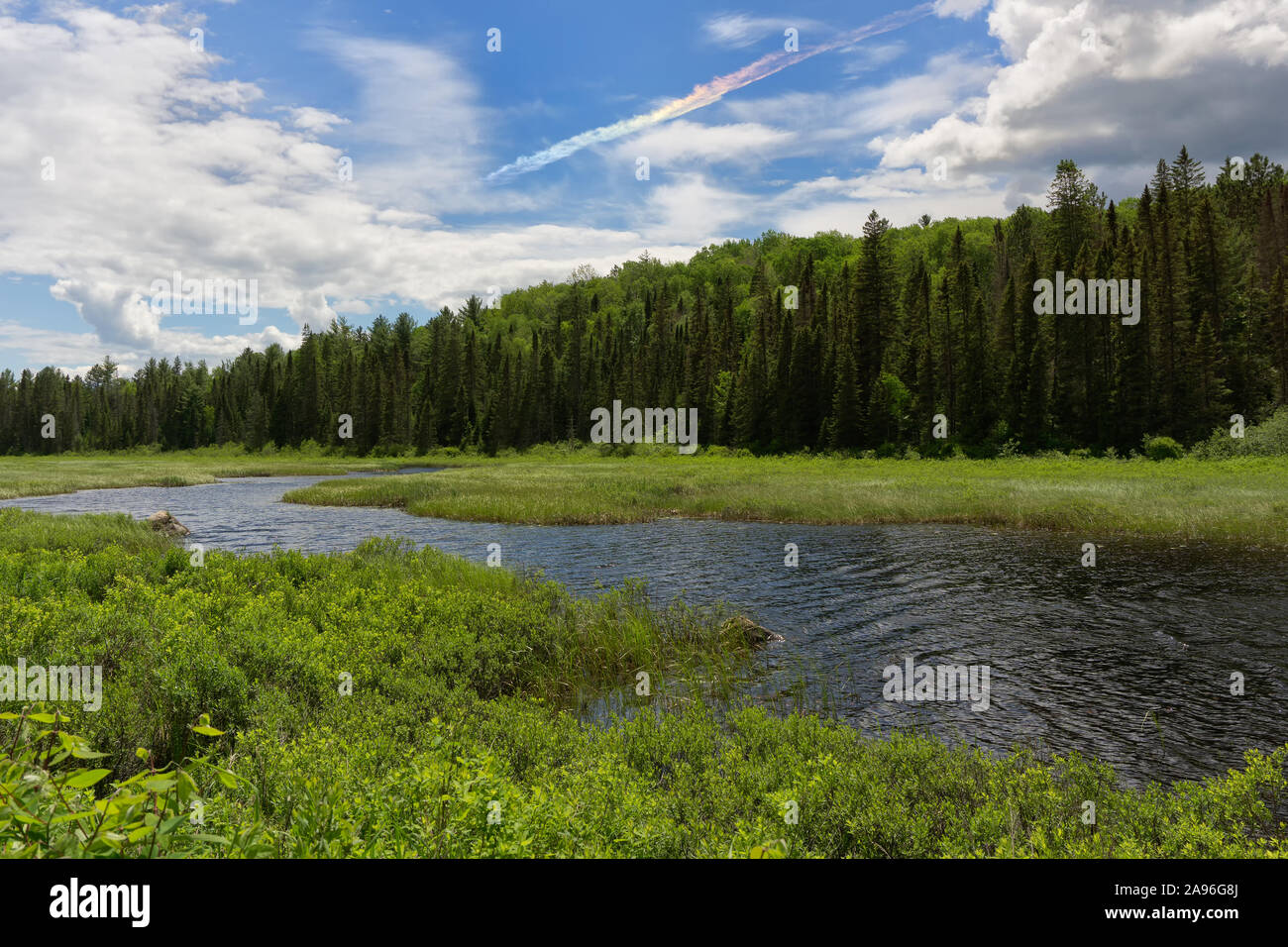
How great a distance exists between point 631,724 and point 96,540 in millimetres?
21490

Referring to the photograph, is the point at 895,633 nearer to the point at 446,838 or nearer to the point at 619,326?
the point at 446,838

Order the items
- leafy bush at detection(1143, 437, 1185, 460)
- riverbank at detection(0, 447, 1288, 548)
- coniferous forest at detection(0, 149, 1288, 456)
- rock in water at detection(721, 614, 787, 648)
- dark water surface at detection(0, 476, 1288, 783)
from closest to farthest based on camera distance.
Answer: dark water surface at detection(0, 476, 1288, 783) < rock in water at detection(721, 614, 787, 648) < riverbank at detection(0, 447, 1288, 548) < leafy bush at detection(1143, 437, 1185, 460) < coniferous forest at detection(0, 149, 1288, 456)

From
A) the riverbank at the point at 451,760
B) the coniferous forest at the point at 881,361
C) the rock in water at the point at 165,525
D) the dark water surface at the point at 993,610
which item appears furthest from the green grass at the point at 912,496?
the riverbank at the point at 451,760

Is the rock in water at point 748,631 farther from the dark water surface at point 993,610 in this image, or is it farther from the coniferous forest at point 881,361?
the coniferous forest at point 881,361

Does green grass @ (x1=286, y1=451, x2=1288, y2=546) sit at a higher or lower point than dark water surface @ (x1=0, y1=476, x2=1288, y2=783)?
higher

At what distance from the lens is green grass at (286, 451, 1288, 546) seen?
101ft

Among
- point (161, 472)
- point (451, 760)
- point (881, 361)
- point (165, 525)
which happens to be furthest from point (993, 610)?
point (161, 472)

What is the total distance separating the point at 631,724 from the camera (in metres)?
9.66

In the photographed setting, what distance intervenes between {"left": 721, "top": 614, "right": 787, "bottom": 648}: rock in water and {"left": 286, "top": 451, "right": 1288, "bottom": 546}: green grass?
817 inches

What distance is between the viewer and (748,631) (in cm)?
1616

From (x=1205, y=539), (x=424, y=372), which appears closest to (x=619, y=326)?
(x=424, y=372)

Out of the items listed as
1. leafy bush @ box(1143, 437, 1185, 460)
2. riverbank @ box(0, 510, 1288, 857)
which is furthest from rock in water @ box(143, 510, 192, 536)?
leafy bush @ box(1143, 437, 1185, 460)

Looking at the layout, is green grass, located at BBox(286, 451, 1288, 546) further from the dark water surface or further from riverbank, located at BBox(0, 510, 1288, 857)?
riverbank, located at BBox(0, 510, 1288, 857)

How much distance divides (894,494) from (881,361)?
4724 centimetres
